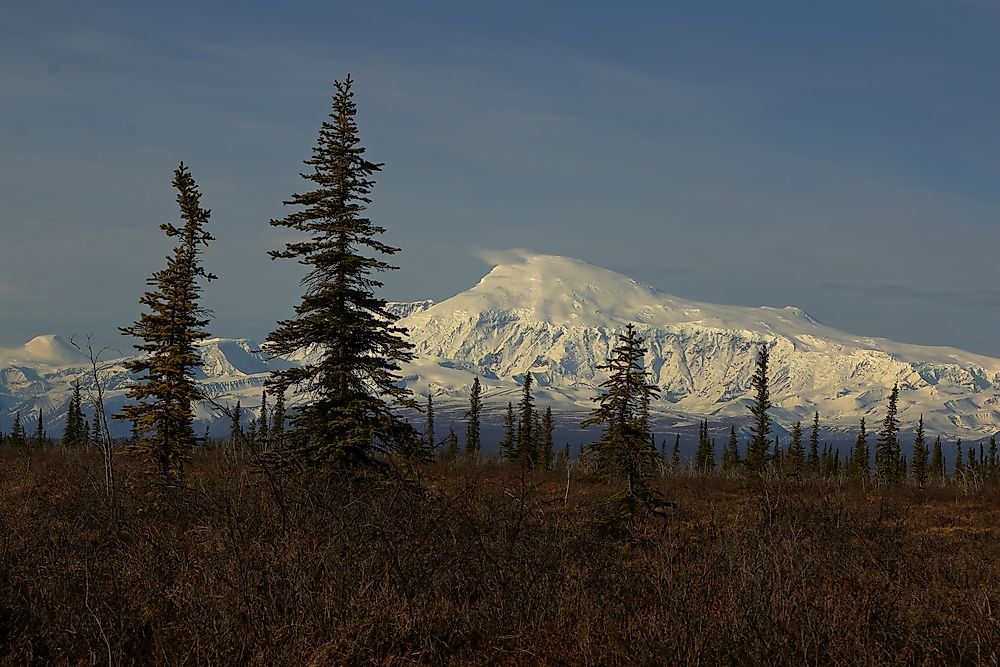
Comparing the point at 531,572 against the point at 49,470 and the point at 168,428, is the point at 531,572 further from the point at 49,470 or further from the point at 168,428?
the point at 49,470

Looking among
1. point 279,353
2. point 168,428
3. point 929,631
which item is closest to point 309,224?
point 279,353

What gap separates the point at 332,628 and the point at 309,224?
15032mm

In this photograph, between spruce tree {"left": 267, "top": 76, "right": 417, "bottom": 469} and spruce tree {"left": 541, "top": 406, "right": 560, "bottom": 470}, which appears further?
spruce tree {"left": 541, "top": 406, "right": 560, "bottom": 470}

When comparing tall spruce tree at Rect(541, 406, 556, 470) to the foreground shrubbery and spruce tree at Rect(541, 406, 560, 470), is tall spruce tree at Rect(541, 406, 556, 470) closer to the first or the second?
spruce tree at Rect(541, 406, 560, 470)

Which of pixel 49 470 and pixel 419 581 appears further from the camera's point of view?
pixel 49 470

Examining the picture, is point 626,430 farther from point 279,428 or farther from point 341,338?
point 279,428

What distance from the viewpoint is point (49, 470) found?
2761 centimetres

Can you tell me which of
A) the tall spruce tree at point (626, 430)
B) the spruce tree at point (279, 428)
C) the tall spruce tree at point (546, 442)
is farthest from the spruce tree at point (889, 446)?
the tall spruce tree at point (626, 430)

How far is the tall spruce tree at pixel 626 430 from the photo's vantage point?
21.6 metres

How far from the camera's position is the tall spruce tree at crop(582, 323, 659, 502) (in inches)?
852

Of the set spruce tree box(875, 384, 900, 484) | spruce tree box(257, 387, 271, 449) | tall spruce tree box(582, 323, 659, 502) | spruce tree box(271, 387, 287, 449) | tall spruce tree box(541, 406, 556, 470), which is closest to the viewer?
spruce tree box(271, 387, 287, 449)

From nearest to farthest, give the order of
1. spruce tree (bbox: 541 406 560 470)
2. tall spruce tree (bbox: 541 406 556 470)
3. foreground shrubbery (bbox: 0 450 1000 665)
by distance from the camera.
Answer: foreground shrubbery (bbox: 0 450 1000 665), tall spruce tree (bbox: 541 406 556 470), spruce tree (bbox: 541 406 560 470)

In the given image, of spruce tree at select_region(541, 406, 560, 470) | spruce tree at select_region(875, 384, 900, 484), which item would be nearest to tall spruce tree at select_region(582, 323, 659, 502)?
spruce tree at select_region(541, 406, 560, 470)

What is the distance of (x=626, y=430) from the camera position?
22219mm
